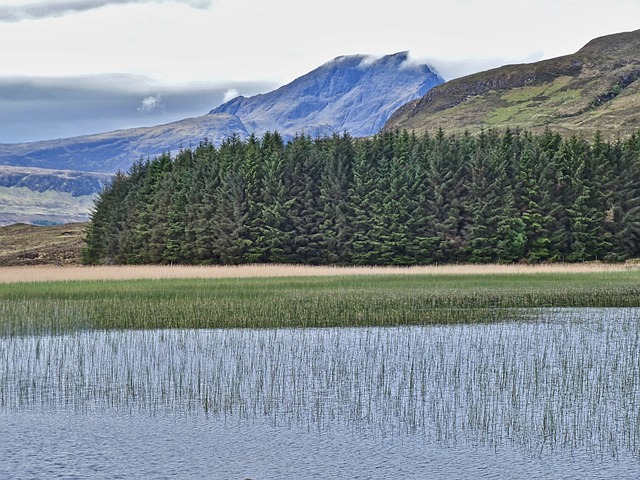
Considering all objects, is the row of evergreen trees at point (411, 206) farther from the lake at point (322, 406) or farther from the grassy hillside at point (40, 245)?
the lake at point (322, 406)

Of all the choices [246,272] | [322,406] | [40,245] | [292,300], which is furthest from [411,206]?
[322,406]

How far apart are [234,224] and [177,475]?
70.3 metres

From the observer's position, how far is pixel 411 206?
8275cm

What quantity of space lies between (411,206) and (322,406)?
64.5 meters

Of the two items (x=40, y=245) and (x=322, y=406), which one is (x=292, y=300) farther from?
(x=40, y=245)

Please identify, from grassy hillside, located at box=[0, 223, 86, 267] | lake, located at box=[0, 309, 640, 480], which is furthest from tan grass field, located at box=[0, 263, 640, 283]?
grassy hillside, located at box=[0, 223, 86, 267]

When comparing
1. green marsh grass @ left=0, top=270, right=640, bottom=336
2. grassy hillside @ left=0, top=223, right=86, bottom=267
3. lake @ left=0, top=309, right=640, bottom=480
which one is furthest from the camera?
grassy hillside @ left=0, top=223, right=86, bottom=267

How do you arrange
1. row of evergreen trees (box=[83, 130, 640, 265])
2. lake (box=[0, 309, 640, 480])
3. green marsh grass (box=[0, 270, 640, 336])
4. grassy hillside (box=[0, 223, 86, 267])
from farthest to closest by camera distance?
grassy hillside (box=[0, 223, 86, 267]) → row of evergreen trees (box=[83, 130, 640, 265]) → green marsh grass (box=[0, 270, 640, 336]) → lake (box=[0, 309, 640, 480])

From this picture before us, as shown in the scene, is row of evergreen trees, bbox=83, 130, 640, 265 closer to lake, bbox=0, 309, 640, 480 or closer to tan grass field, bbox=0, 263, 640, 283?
tan grass field, bbox=0, 263, 640, 283

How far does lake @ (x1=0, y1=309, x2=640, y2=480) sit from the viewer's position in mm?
15148

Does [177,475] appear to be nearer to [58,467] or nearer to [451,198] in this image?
[58,467]

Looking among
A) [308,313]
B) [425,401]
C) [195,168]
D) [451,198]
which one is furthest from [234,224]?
[425,401]

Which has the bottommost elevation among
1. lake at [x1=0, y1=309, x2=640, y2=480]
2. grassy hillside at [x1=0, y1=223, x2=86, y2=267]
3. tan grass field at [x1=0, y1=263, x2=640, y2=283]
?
grassy hillside at [x1=0, y1=223, x2=86, y2=267]

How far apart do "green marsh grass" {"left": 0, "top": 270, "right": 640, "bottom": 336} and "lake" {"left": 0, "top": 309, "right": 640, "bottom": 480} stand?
466 cm
